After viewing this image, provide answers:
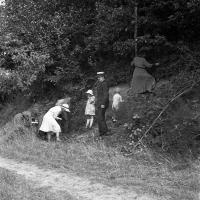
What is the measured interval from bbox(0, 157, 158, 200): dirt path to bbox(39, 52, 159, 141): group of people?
291 centimetres

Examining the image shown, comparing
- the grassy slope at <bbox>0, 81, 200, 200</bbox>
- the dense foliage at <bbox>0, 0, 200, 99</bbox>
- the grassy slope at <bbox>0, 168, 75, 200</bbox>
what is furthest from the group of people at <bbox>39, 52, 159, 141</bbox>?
the grassy slope at <bbox>0, 168, 75, 200</bbox>

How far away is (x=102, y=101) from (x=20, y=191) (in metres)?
5.11

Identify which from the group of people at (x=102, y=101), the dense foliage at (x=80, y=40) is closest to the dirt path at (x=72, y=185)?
the group of people at (x=102, y=101)

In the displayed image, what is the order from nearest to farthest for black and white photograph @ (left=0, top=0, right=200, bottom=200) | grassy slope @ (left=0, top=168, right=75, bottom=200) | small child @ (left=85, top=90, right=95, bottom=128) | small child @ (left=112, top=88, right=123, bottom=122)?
grassy slope @ (left=0, top=168, right=75, bottom=200) → black and white photograph @ (left=0, top=0, right=200, bottom=200) → small child @ (left=112, top=88, right=123, bottom=122) → small child @ (left=85, top=90, right=95, bottom=128)

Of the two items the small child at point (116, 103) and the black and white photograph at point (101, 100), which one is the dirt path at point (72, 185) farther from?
the small child at point (116, 103)

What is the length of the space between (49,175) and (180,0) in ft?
22.3

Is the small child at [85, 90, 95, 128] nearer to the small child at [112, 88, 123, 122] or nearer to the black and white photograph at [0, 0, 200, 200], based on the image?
the black and white photograph at [0, 0, 200, 200]

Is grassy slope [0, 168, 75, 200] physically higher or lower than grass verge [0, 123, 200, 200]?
lower

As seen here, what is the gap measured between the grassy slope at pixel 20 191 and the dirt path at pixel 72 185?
0.74 feet

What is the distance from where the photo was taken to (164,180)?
26.4 ft

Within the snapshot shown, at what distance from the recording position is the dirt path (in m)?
7.32

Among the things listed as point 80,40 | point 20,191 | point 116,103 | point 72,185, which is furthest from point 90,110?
point 20,191

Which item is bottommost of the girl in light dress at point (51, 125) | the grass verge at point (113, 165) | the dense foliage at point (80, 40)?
the grass verge at point (113, 165)

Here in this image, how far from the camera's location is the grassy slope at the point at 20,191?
7.25 meters
